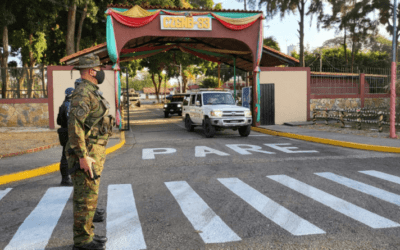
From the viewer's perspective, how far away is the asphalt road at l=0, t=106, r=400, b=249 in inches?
155

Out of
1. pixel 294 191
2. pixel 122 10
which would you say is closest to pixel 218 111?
pixel 122 10

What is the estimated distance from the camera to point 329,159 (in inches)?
356

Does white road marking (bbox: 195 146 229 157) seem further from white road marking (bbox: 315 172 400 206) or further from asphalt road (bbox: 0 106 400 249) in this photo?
white road marking (bbox: 315 172 400 206)

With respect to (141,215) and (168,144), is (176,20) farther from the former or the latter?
(141,215)

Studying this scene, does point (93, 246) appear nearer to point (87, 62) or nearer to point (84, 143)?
point (84, 143)

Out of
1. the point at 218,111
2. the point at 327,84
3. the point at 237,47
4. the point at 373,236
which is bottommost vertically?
the point at 373,236

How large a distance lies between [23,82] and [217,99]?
31.7 feet

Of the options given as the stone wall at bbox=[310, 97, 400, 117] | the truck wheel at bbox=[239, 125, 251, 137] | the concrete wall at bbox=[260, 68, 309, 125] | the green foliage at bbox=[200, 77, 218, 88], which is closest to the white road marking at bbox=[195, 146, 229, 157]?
the truck wheel at bbox=[239, 125, 251, 137]

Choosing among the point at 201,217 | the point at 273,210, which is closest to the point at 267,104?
the point at 273,210

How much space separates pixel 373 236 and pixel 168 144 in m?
9.03

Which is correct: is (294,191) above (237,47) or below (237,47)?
below

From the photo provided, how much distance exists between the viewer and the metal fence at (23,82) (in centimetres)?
1705

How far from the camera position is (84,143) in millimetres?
3453

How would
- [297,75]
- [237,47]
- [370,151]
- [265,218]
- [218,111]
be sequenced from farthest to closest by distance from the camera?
[237,47], [297,75], [218,111], [370,151], [265,218]
